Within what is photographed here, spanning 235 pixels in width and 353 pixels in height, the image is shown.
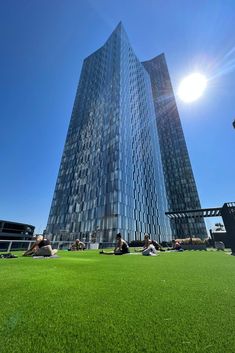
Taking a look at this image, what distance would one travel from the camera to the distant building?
5221cm

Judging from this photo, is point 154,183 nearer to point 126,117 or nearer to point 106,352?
point 126,117

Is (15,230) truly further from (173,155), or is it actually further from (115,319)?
(173,155)

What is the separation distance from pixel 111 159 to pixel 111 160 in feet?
0.97

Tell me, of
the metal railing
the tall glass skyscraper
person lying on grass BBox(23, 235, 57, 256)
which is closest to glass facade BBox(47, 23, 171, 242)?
the tall glass skyscraper

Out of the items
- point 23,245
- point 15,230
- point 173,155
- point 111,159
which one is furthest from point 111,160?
point 173,155

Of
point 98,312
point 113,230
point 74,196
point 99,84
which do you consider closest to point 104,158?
point 74,196

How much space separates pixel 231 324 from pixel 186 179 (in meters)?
83.7

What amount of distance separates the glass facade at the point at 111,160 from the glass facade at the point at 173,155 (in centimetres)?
2277

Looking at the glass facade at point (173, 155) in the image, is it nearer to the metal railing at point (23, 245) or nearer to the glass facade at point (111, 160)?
the glass facade at point (111, 160)

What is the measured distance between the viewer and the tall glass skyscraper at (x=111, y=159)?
34812mm

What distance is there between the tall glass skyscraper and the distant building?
20008 millimetres

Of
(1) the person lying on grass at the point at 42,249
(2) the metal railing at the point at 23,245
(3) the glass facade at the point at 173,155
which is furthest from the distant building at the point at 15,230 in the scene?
(3) the glass facade at the point at 173,155

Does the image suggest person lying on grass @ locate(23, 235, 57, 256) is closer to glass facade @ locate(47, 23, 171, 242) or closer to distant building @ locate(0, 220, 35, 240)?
glass facade @ locate(47, 23, 171, 242)

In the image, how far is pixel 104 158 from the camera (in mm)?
40438
